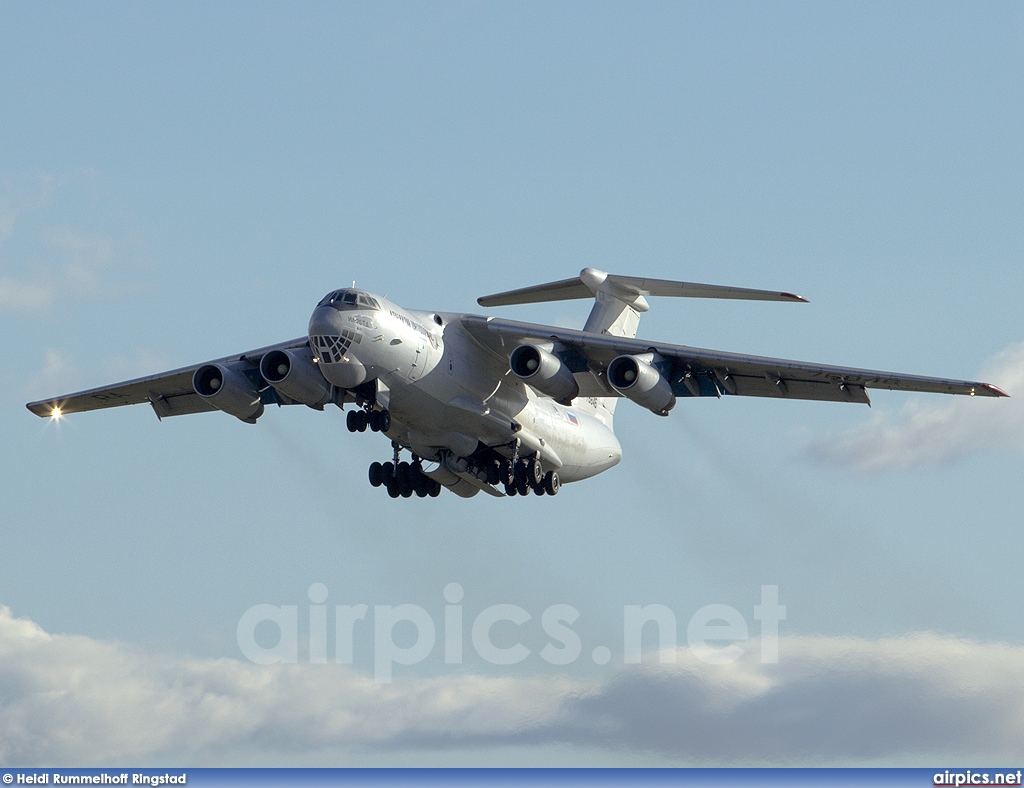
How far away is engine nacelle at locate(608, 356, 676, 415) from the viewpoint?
22.1 meters

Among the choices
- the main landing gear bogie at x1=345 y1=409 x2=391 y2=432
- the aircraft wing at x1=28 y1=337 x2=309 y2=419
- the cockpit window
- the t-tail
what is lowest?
the main landing gear bogie at x1=345 y1=409 x2=391 y2=432

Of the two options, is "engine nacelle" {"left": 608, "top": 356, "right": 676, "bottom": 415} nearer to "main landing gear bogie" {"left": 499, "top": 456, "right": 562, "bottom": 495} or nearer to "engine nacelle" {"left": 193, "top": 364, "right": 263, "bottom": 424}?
"main landing gear bogie" {"left": 499, "top": 456, "right": 562, "bottom": 495}

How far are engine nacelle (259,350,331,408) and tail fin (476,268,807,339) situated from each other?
4461mm

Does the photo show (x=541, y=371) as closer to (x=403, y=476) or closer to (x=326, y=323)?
(x=326, y=323)

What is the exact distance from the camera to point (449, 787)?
26.8m

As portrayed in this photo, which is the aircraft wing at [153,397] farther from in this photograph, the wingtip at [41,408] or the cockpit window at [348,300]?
the cockpit window at [348,300]

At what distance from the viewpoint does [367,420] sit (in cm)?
2261

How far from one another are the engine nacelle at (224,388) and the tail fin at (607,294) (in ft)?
14.8

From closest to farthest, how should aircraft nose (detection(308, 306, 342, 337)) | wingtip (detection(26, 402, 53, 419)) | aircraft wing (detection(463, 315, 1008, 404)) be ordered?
aircraft nose (detection(308, 306, 342, 337))
aircraft wing (detection(463, 315, 1008, 404))
wingtip (detection(26, 402, 53, 419))

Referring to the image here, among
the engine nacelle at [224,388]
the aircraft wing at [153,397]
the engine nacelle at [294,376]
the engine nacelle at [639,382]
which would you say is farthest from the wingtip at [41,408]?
the engine nacelle at [639,382]

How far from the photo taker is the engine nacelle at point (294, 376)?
22.5 meters

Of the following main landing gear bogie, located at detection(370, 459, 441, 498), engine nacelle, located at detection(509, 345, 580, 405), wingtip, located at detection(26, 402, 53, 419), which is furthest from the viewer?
wingtip, located at detection(26, 402, 53, 419)

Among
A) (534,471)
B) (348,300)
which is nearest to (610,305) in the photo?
(534,471)

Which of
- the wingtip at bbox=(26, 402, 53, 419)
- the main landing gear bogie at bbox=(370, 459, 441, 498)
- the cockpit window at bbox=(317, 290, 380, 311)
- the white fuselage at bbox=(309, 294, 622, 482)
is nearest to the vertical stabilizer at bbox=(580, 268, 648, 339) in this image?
the white fuselage at bbox=(309, 294, 622, 482)
